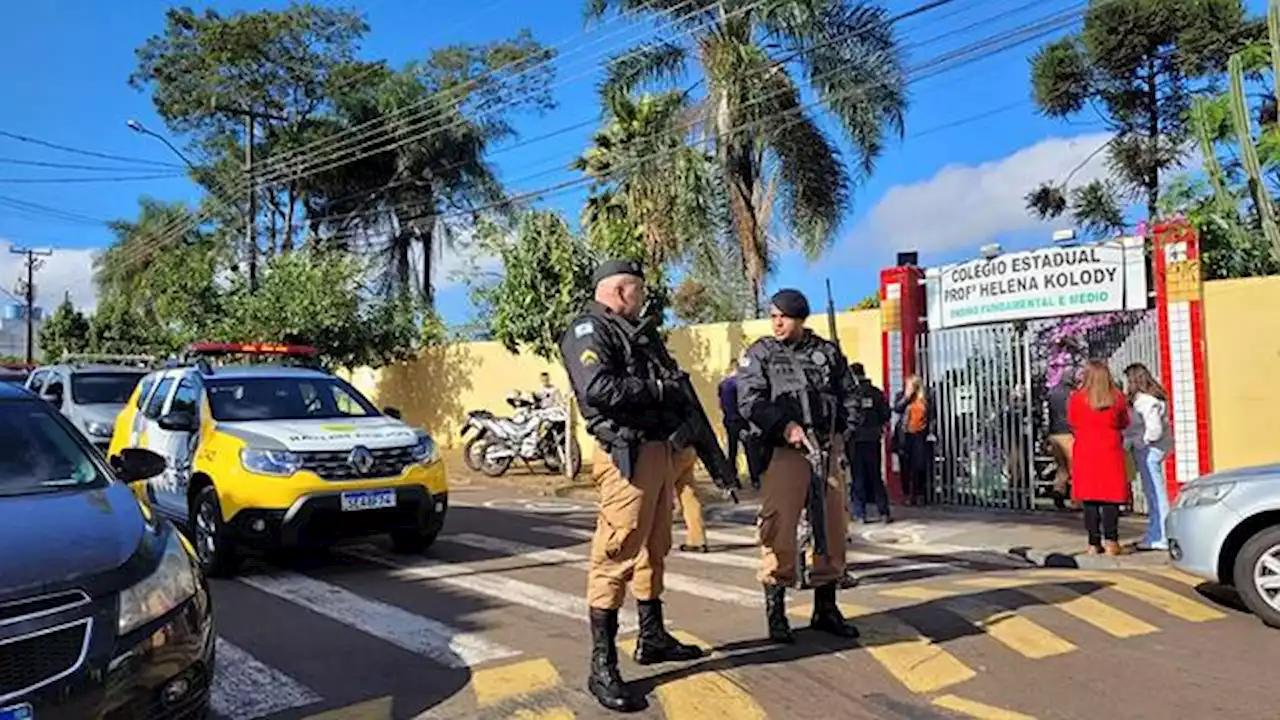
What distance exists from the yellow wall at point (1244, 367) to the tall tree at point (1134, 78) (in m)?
10.3

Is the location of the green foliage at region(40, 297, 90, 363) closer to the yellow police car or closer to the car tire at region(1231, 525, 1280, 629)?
the yellow police car

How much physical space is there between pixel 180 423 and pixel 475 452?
9.64 metres

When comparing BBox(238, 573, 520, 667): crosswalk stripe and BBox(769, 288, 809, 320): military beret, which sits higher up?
BBox(769, 288, 809, 320): military beret

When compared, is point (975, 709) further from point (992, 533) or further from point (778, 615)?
point (992, 533)

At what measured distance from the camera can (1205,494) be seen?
675 cm

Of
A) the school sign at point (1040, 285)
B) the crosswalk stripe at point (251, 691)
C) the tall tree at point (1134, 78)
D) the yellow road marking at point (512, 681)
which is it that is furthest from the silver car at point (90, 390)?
the tall tree at point (1134, 78)

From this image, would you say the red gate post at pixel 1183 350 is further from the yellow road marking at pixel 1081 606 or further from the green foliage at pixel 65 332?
the green foliage at pixel 65 332

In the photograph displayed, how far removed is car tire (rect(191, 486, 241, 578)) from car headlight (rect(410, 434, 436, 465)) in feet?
4.75

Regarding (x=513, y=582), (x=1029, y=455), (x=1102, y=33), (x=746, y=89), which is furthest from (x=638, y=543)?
(x=1102, y=33)

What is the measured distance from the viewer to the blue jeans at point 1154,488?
9.30 meters

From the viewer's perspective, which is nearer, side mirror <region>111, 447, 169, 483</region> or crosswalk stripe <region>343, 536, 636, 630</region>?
side mirror <region>111, 447, 169, 483</region>

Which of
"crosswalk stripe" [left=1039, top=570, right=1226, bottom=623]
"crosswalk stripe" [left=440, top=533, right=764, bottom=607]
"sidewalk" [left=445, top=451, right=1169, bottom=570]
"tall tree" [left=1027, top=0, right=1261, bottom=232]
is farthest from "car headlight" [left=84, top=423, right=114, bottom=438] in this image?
"tall tree" [left=1027, top=0, right=1261, bottom=232]

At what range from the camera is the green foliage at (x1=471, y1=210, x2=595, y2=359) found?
49.3 feet

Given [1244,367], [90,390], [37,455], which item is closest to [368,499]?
[37,455]
